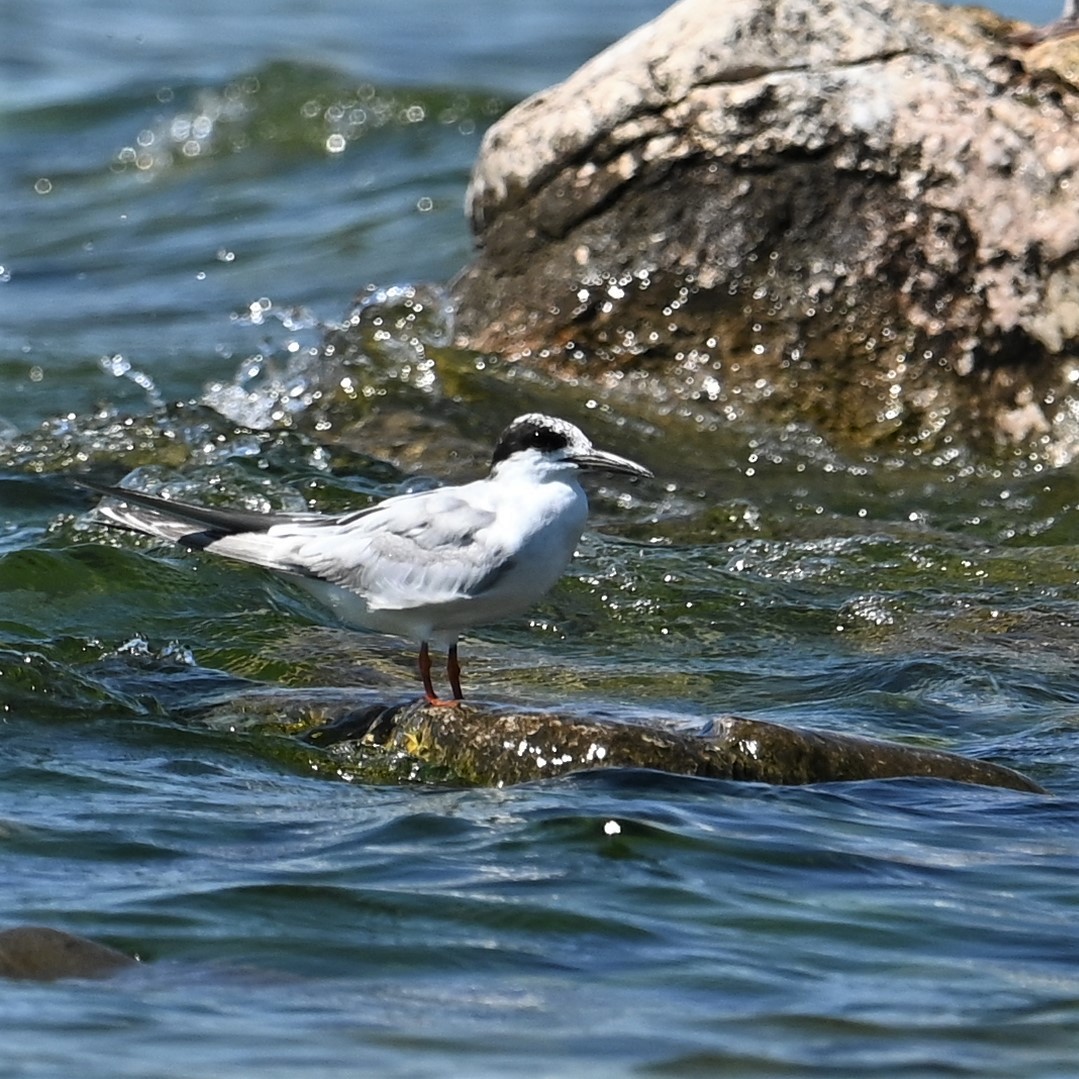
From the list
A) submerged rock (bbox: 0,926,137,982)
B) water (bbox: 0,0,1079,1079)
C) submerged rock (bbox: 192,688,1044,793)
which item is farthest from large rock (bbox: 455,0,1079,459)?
submerged rock (bbox: 0,926,137,982)

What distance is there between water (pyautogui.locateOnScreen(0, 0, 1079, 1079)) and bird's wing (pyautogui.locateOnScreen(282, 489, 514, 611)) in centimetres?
56

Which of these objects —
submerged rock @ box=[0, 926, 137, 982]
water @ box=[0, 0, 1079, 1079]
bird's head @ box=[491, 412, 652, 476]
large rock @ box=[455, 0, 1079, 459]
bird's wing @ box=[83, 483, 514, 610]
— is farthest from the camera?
large rock @ box=[455, 0, 1079, 459]

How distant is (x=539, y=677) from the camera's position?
7.21 meters

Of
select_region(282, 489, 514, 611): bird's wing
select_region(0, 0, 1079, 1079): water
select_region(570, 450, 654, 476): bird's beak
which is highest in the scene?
select_region(570, 450, 654, 476): bird's beak

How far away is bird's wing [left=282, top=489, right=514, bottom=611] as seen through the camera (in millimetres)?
6277

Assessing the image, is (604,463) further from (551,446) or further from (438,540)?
(438,540)

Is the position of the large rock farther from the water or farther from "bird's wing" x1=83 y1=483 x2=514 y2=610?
"bird's wing" x1=83 y1=483 x2=514 y2=610

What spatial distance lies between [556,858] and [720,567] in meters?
3.29

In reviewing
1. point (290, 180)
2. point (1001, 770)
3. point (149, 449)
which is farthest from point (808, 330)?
point (290, 180)

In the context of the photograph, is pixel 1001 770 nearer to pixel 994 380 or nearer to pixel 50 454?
pixel 994 380

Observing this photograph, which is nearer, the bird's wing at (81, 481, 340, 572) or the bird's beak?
the bird's beak

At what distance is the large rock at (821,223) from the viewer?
32.0ft

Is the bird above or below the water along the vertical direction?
above

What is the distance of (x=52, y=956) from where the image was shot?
15.3ft
